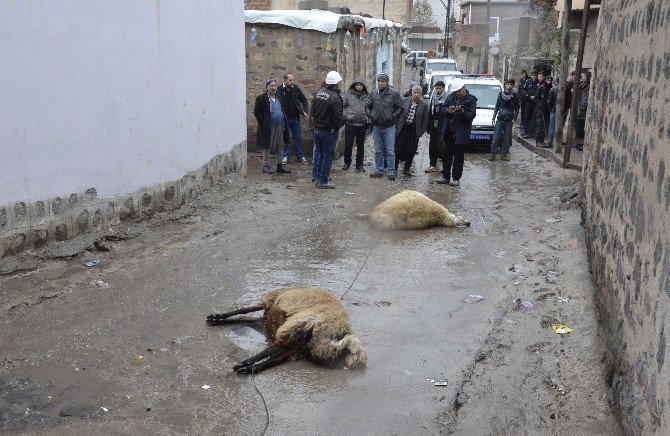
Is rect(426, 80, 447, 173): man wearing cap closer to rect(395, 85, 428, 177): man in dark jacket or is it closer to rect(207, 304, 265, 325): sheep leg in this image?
rect(395, 85, 428, 177): man in dark jacket

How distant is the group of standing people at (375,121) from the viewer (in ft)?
39.5

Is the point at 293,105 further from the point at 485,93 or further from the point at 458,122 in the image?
the point at 485,93

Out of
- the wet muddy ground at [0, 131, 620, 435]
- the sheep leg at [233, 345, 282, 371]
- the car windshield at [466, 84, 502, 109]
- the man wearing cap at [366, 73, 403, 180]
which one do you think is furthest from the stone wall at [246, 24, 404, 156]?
the sheep leg at [233, 345, 282, 371]

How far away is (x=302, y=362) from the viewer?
5.28 m

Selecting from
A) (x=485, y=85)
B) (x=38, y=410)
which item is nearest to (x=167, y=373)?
(x=38, y=410)

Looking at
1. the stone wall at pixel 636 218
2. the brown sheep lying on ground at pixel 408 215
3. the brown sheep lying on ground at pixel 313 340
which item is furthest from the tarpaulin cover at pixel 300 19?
the brown sheep lying on ground at pixel 313 340

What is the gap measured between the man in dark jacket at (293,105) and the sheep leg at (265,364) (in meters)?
9.28

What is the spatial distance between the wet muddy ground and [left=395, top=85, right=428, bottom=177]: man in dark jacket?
145 inches

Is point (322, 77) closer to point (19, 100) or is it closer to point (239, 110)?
point (239, 110)

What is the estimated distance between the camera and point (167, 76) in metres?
9.16

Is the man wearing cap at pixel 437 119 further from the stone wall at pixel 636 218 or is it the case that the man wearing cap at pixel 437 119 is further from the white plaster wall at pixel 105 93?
the stone wall at pixel 636 218

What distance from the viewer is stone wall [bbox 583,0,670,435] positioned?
3658 mm

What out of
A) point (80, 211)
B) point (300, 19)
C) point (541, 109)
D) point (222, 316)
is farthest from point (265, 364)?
point (541, 109)

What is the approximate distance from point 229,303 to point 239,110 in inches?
256
